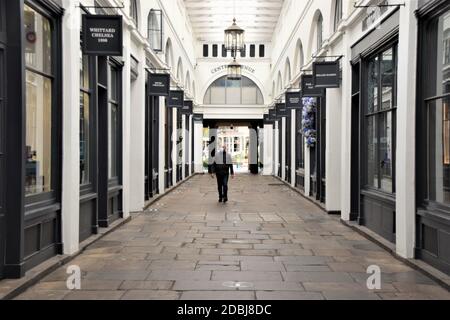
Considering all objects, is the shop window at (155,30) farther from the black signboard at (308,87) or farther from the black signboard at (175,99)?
the black signboard at (308,87)

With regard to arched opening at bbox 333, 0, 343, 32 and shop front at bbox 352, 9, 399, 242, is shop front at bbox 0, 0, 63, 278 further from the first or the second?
arched opening at bbox 333, 0, 343, 32

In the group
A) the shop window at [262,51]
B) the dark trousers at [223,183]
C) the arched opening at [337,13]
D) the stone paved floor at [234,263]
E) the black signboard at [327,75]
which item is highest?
the shop window at [262,51]

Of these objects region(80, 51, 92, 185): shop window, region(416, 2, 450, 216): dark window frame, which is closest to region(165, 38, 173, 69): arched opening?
region(80, 51, 92, 185): shop window

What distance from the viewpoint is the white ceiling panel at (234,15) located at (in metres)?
27.7

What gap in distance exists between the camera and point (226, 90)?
3497cm

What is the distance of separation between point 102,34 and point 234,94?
26689mm

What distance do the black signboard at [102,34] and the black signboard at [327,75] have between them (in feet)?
16.3

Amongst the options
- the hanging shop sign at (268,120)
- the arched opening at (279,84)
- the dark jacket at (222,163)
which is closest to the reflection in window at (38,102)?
the dark jacket at (222,163)

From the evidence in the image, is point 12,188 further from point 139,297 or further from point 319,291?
point 319,291

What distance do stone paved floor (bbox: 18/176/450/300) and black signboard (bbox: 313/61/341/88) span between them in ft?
9.58

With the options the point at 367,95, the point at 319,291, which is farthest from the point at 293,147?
the point at 319,291

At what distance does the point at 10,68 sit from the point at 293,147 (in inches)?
619

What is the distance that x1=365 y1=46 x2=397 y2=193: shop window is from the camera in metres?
8.93
